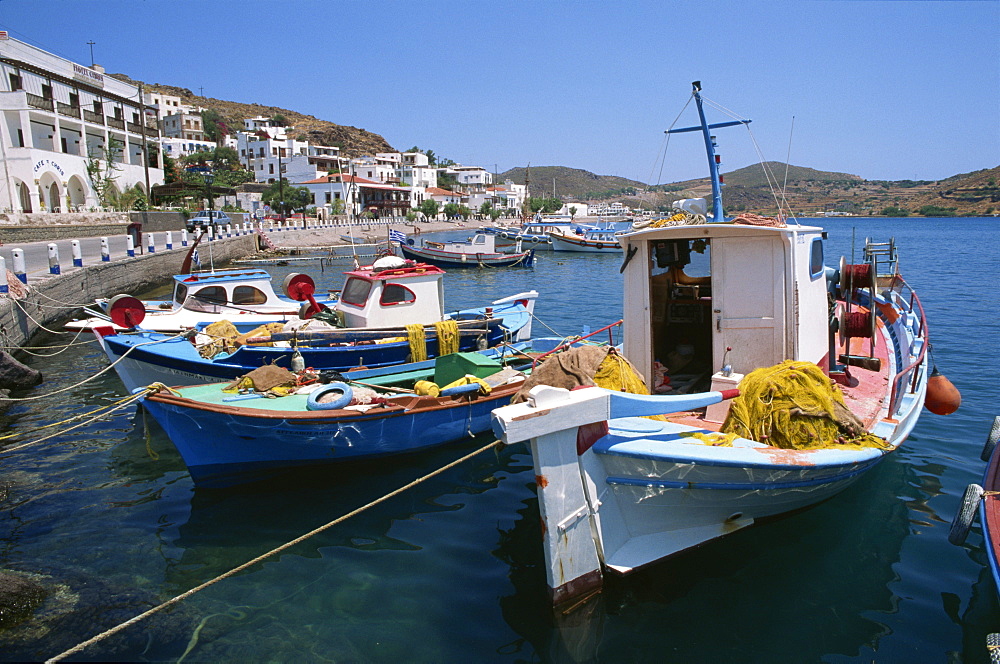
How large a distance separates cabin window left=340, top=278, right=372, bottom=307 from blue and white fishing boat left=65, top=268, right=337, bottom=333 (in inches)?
45.9

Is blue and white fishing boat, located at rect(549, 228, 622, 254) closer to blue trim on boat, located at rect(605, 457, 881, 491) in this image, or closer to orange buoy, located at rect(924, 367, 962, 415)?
orange buoy, located at rect(924, 367, 962, 415)

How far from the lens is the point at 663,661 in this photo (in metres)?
4.95

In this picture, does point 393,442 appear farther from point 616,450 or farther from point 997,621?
point 997,621

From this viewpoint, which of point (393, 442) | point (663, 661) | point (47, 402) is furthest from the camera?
point (47, 402)

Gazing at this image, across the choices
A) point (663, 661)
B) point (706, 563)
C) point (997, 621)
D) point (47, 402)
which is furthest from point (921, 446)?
point (47, 402)

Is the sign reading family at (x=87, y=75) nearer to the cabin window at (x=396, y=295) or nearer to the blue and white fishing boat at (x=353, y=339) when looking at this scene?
the blue and white fishing boat at (x=353, y=339)

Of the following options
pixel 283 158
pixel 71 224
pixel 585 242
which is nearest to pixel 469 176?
pixel 283 158

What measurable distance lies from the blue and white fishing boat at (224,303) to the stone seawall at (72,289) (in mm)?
1478

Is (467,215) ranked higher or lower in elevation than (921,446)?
higher

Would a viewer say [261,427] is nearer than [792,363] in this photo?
No

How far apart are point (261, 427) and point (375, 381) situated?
9.52 ft

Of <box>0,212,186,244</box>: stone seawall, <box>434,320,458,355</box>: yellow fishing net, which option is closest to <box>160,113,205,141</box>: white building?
<box>0,212,186,244</box>: stone seawall

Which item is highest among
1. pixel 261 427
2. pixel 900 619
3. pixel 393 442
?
pixel 261 427

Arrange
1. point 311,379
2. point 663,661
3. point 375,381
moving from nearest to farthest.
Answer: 1. point 663,661
2. point 311,379
3. point 375,381
